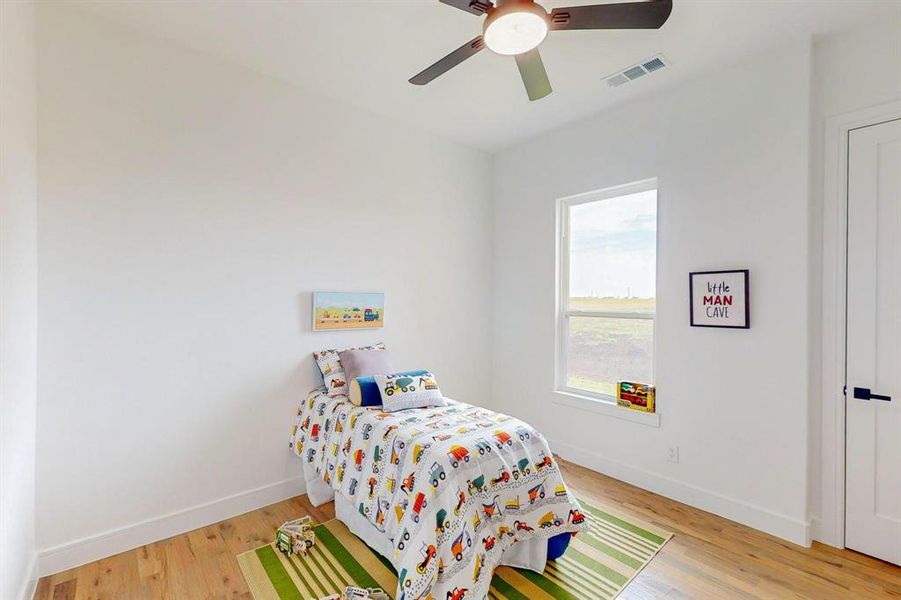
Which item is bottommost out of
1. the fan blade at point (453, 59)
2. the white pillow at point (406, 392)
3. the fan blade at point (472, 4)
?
the white pillow at point (406, 392)

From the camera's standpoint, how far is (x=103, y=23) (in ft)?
7.42

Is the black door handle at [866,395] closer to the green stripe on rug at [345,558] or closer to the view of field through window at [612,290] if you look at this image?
the view of field through window at [612,290]

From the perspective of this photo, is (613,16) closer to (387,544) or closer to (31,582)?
(387,544)

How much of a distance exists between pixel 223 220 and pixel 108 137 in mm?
672

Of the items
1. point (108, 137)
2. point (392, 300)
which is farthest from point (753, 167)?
point (108, 137)

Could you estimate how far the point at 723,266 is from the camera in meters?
2.71

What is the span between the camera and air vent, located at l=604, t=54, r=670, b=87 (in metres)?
2.58

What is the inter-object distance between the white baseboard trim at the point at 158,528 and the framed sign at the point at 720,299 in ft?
9.66

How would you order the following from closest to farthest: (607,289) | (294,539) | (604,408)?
(294,539)
(604,408)
(607,289)

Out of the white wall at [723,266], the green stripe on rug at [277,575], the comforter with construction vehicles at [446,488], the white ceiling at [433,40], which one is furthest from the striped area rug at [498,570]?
the white ceiling at [433,40]

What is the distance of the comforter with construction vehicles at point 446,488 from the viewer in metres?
1.75

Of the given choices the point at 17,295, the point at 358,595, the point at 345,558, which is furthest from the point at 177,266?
the point at 358,595

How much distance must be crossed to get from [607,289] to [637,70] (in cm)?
156

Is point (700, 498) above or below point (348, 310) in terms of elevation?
below
